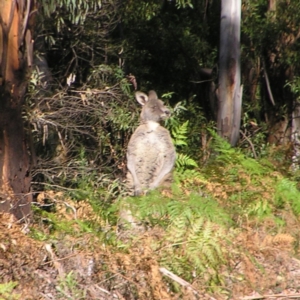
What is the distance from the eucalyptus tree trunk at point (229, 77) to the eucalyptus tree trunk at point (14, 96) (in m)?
6.16

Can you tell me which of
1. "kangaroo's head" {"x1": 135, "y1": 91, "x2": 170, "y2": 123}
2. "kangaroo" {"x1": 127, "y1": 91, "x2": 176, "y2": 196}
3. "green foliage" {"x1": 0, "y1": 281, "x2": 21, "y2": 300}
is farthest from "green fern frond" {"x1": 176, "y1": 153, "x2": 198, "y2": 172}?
"green foliage" {"x1": 0, "y1": 281, "x2": 21, "y2": 300}

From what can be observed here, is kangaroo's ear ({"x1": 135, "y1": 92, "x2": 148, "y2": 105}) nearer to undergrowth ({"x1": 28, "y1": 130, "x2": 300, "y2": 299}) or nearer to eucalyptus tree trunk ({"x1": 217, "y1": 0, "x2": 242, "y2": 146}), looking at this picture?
undergrowth ({"x1": 28, "y1": 130, "x2": 300, "y2": 299})

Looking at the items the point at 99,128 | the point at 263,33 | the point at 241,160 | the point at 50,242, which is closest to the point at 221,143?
the point at 241,160

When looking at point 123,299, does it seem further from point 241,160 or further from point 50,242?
point 241,160

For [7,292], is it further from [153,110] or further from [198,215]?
[153,110]

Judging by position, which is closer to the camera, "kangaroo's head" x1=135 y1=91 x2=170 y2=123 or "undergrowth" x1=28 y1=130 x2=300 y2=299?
"undergrowth" x1=28 y1=130 x2=300 y2=299

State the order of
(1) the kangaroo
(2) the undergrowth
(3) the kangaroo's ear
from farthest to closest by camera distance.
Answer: (3) the kangaroo's ear → (1) the kangaroo → (2) the undergrowth

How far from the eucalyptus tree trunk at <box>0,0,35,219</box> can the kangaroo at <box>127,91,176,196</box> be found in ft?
8.88

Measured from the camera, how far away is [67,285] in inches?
251

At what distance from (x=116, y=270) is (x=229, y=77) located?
783 centimetres

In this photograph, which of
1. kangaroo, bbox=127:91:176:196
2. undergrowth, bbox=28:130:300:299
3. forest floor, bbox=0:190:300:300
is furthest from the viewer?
kangaroo, bbox=127:91:176:196

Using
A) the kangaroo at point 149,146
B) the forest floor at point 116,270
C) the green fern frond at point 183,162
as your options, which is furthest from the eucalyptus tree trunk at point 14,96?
the green fern frond at point 183,162

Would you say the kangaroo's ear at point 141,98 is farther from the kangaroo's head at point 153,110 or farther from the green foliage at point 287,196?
the green foliage at point 287,196

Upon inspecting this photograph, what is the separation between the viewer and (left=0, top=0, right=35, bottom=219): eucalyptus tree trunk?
777cm
